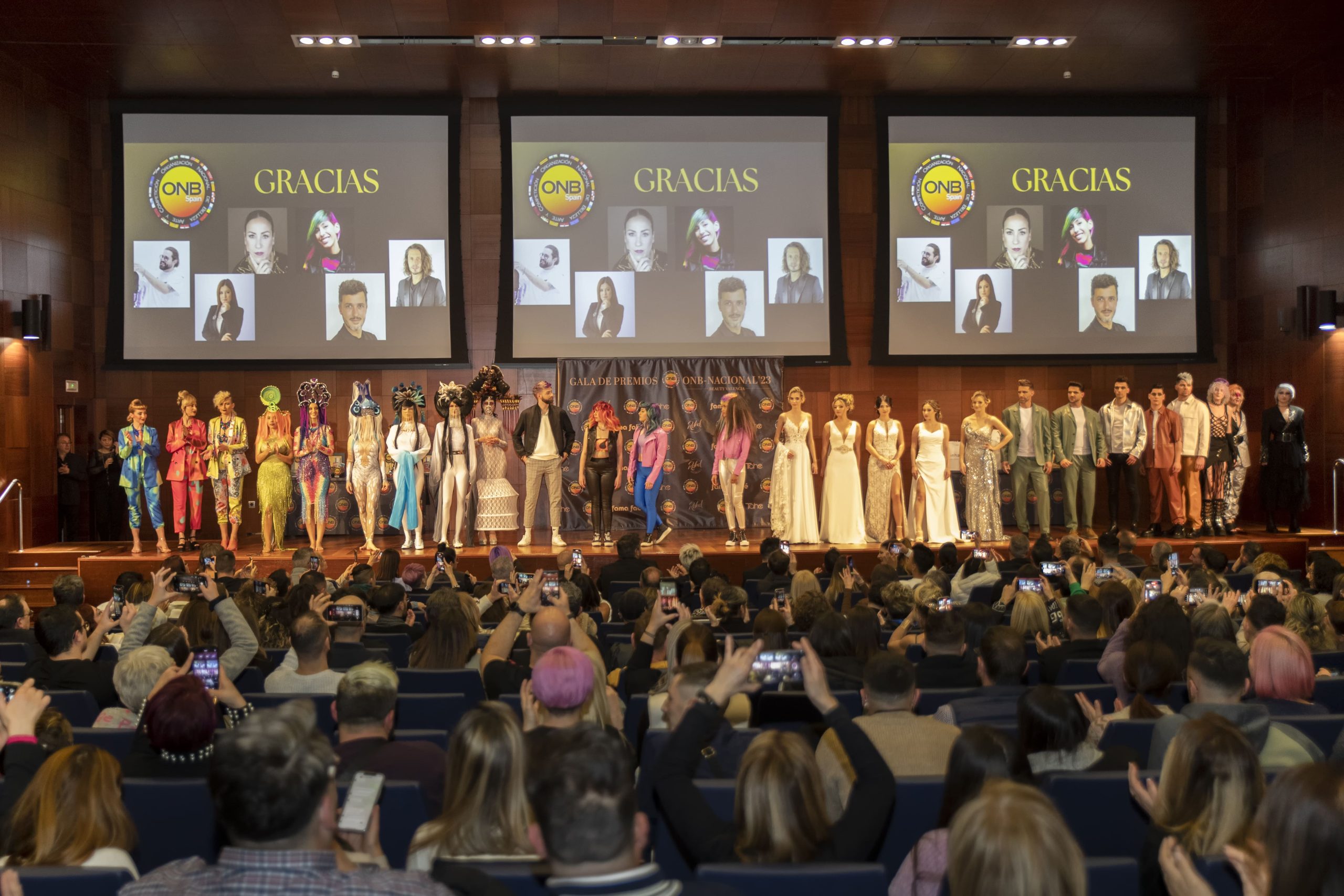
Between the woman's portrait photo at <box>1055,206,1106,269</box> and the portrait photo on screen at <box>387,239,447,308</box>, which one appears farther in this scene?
the woman's portrait photo at <box>1055,206,1106,269</box>

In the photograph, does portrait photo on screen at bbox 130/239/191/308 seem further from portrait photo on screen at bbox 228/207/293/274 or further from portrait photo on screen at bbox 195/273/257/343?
portrait photo on screen at bbox 228/207/293/274

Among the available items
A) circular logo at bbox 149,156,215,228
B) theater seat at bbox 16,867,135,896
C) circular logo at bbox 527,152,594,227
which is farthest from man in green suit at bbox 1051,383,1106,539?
theater seat at bbox 16,867,135,896

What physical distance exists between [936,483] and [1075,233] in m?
4.33

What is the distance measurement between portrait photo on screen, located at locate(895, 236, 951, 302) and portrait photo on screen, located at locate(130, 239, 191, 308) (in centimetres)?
866

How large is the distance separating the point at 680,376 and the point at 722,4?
4.23 metres

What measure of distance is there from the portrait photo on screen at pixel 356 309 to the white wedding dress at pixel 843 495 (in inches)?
225

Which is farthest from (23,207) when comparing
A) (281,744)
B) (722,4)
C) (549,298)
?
(281,744)

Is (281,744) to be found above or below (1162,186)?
below

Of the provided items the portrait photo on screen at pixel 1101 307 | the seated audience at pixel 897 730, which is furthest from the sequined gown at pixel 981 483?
the seated audience at pixel 897 730

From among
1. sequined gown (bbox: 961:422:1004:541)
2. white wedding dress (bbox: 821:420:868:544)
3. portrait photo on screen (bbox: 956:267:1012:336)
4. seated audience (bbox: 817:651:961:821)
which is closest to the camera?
seated audience (bbox: 817:651:961:821)

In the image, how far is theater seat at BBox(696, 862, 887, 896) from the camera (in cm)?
225

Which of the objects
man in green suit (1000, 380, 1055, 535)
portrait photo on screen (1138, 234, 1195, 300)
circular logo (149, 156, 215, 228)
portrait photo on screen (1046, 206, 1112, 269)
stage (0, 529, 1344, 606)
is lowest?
stage (0, 529, 1344, 606)

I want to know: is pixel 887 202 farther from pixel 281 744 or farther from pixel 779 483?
pixel 281 744

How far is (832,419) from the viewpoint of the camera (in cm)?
1491
